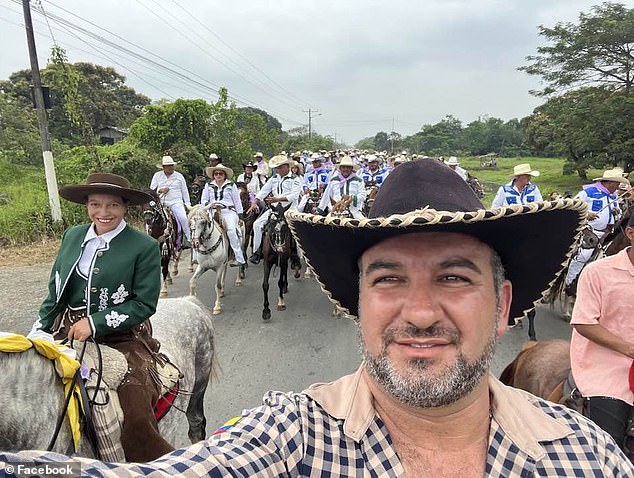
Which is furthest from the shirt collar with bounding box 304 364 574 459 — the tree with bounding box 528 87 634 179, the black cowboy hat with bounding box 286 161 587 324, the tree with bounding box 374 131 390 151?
the tree with bounding box 374 131 390 151

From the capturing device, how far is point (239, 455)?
1.10 m

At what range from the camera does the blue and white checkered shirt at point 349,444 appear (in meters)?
1.11

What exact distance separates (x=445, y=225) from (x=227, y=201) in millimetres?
7924

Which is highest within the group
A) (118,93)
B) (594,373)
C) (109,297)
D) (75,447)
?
(118,93)

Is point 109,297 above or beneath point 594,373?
above

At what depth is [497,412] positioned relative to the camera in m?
1.31

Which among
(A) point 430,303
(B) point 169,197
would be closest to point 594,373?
(A) point 430,303

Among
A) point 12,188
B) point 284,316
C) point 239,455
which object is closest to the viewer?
point 239,455

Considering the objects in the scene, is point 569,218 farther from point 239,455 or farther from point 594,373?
point 594,373

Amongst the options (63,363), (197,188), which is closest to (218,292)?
(63,363)

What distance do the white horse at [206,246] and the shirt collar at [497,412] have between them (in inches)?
239

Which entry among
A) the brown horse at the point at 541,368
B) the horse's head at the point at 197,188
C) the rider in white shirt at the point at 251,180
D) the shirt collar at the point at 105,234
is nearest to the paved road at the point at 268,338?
the brown horse at the point at 541,368

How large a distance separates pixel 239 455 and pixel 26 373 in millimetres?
1563

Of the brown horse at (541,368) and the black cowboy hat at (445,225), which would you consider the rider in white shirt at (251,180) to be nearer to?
the brown horse at (541,368)
